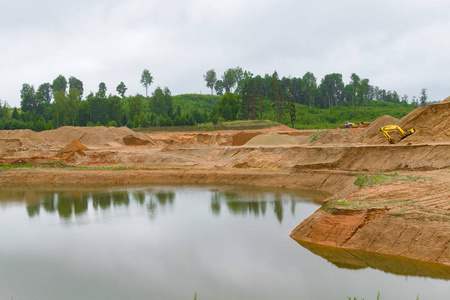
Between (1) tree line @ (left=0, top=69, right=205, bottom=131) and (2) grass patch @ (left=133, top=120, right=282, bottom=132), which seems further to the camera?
(1) tree line @ (left=0, top=69, right=205, bottom=131)

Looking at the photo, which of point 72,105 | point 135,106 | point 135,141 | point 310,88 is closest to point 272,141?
point 135,141

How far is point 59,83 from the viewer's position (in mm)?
123500

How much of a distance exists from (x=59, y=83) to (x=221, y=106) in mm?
72699

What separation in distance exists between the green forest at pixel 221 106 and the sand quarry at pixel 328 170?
22.0 meters

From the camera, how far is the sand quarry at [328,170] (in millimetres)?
11312

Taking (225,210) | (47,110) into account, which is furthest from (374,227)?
(47,110)

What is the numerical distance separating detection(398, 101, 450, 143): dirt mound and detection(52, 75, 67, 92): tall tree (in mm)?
116116

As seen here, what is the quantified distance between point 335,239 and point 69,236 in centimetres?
933

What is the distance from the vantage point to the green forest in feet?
237

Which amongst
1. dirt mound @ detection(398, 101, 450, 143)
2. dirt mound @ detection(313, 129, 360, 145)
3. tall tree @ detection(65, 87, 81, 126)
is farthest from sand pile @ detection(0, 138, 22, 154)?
dirt mound @ detection(398, 101, 450, 143)

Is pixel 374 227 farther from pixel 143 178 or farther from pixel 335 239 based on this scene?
pixel 143 178

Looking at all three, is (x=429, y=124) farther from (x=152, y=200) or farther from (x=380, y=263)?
(x=380, y=263)

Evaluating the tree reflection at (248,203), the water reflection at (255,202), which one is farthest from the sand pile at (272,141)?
the tree reflection at (248,203)

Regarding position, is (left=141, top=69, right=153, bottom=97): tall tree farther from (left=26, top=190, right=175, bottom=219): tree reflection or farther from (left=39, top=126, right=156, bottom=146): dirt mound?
(left=26, top=190, right=175, bottom=219): tree reflection
